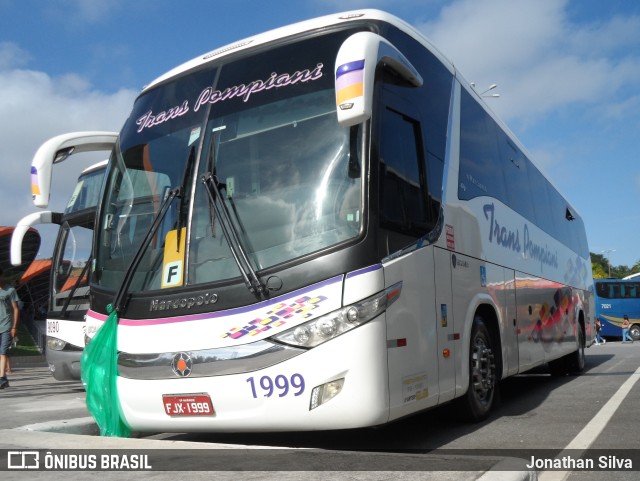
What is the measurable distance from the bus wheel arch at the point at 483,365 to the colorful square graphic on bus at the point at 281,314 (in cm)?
244

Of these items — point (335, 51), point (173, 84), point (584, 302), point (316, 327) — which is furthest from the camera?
point (584, 302)

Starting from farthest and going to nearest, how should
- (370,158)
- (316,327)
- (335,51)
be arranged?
(335,51), (370,158), (316,327)

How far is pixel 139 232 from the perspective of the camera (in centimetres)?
589

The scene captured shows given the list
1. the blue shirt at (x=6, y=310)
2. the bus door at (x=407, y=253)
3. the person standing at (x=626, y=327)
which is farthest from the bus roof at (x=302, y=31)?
the person standing at (x=626, y=327)

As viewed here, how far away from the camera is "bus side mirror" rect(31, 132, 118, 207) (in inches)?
244

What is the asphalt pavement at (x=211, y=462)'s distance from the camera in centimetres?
405

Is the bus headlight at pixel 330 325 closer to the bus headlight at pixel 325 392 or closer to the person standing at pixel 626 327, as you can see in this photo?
the bus headlight at pixel 325 392

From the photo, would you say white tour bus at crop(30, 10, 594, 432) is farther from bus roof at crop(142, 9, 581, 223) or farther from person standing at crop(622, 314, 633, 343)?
person standing at crop(622, 314, 633, 343)

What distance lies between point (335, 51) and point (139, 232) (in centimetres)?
211

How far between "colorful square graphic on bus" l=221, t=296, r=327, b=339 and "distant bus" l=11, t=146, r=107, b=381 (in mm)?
5600

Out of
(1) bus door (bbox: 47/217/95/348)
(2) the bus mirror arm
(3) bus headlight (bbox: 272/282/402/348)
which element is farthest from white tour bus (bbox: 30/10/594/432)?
(2) the bus mirror arm

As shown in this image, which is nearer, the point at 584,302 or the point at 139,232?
the point at 139,232

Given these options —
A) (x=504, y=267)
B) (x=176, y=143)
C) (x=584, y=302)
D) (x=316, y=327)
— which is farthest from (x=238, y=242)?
(x=584, y=302)

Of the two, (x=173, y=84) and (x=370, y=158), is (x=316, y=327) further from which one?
(x=173, y=84)
